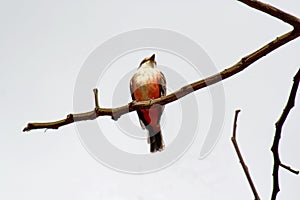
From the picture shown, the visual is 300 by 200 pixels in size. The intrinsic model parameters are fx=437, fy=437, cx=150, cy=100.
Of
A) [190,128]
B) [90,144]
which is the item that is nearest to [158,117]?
[190,128]

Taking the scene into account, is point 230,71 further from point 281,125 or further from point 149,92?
point 149,92

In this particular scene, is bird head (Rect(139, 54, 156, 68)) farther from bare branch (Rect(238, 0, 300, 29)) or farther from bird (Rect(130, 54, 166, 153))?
bare branch (Rect(238, 0, 300, 29))

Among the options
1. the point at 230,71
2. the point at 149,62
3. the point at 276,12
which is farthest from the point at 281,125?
the point at 149,62

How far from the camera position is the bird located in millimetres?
7551

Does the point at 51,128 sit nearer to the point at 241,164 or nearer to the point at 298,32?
the point at 241,164

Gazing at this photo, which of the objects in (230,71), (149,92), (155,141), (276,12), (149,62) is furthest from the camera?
(149,62)

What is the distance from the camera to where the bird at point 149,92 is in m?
7.55

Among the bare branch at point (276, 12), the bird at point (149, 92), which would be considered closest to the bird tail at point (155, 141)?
the bird at point (149, 92)

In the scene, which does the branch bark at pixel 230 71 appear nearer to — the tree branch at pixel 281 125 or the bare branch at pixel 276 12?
the bare branch at pixel 276 12

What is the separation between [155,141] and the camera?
688 cm

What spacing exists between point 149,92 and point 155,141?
1.33 metres

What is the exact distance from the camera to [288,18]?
1.94 meters

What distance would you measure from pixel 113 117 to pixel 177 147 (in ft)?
6.47

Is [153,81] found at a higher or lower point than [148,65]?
lower
